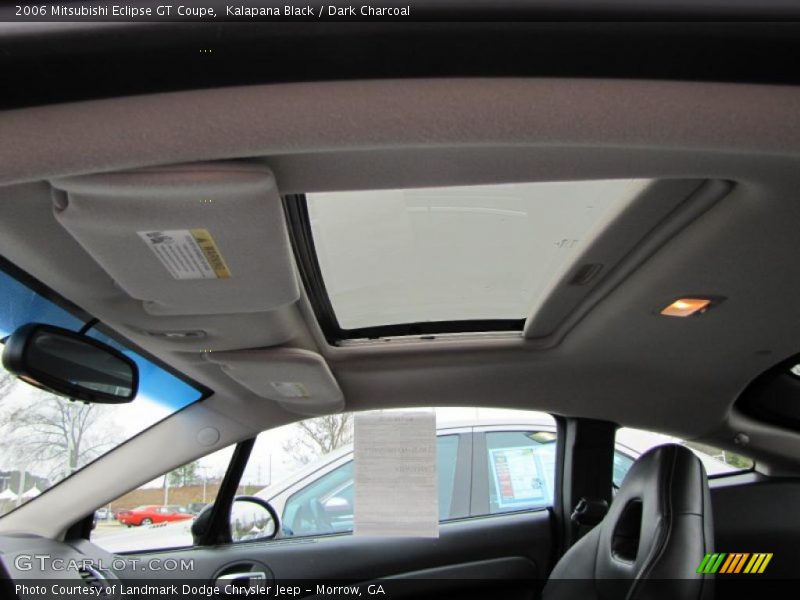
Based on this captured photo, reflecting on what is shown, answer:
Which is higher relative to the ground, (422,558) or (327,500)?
(327,500)

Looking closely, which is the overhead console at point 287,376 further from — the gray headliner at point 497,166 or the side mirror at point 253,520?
the side mirror at point 253,520

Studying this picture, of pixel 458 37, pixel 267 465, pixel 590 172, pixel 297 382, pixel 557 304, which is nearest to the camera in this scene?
pixel 458 37

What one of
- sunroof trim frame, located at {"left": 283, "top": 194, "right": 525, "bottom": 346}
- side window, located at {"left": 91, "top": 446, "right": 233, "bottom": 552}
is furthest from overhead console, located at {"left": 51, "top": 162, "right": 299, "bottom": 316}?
side window, located at {"left": 91, "top": 446, "right": 233, "bottom": 552}

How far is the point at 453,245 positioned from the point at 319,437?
165 cm

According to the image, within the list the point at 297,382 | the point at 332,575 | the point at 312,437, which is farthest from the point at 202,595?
the point at 297,382

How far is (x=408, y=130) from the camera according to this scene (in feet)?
2.71

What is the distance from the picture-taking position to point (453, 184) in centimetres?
117

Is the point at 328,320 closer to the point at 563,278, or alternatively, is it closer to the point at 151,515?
the point at 563,278

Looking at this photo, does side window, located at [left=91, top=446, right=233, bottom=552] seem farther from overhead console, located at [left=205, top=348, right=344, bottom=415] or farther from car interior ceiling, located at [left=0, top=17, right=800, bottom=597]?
overhead console, located at [left=205, top=348, right=344, bottom=415]

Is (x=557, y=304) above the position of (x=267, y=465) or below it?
above

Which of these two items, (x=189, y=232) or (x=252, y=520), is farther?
(x=252, y=520)

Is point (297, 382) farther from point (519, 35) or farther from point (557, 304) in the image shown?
point (519, 35)

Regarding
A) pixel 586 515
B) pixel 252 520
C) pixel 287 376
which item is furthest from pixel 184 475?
pixel 586 515

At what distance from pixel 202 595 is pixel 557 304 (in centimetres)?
218
